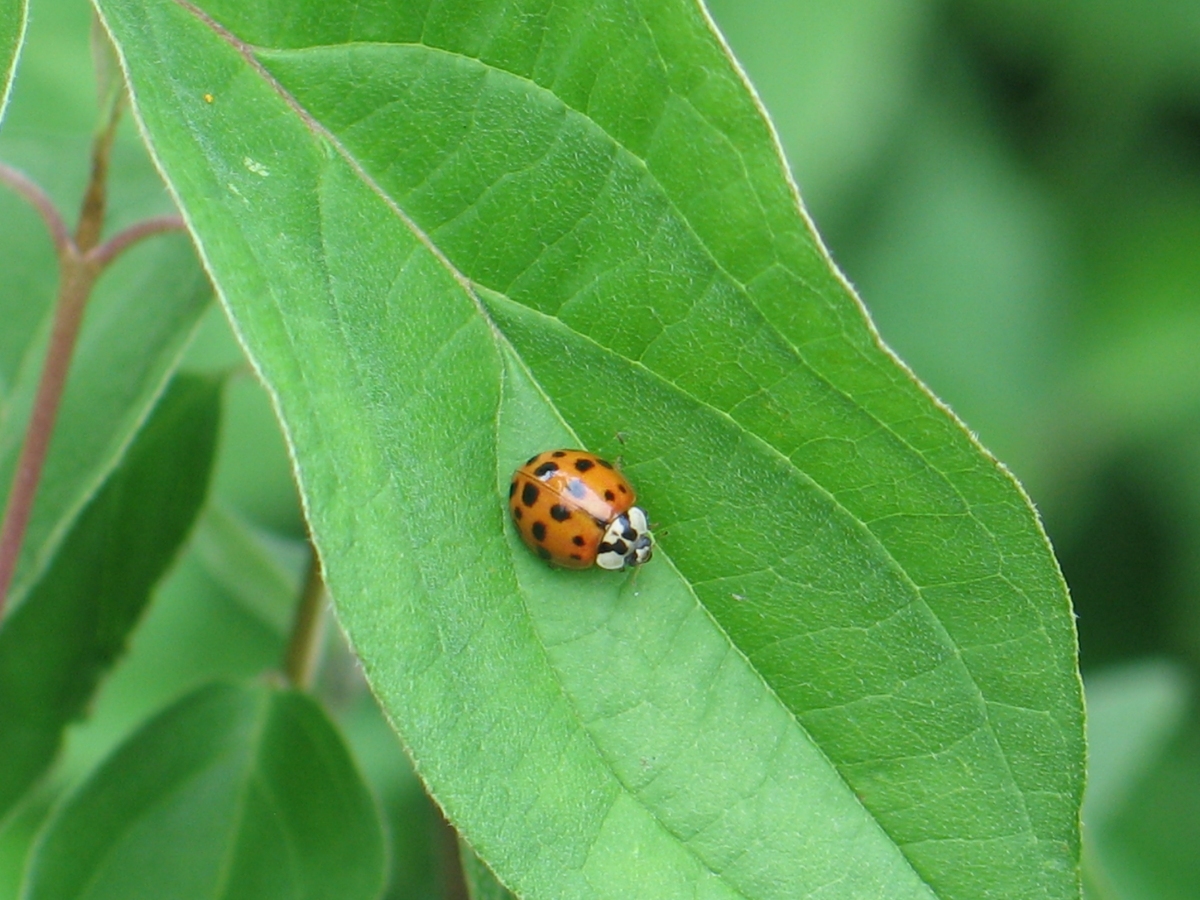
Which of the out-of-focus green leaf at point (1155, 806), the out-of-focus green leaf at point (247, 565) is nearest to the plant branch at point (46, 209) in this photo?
the out-of-focus green leaf at point (247, 565)

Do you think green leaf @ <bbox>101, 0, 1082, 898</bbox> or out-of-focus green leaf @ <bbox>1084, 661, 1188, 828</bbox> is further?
out-of-focus green leaf @ <bbox>1084, 661, 1188, 828</bbox>

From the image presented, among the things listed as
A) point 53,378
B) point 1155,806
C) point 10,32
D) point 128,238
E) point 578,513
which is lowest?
point 1155,806

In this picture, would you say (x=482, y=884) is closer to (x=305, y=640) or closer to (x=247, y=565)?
(x=305, y=640)

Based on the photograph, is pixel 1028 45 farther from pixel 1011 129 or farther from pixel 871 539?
pixel 871 539

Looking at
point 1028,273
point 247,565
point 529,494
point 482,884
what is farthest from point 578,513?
point 1028,273

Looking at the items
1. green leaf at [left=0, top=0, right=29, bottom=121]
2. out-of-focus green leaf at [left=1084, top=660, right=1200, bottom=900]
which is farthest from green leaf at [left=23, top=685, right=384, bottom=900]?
out-of-focus green leaf at [left=1084, top=660, right=1200, bottom=900]

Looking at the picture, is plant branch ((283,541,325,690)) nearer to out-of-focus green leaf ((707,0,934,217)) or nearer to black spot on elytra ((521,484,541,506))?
black spot on elytra ((521,484,541,506))
